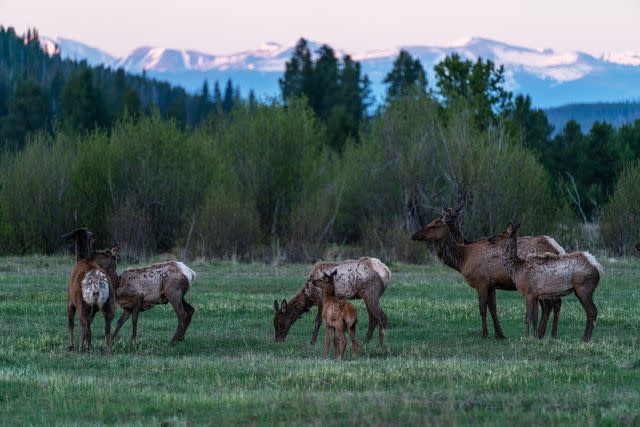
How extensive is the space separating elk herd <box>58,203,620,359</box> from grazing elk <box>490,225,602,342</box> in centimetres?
1

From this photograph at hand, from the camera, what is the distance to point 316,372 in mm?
12523

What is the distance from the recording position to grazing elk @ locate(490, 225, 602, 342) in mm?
16156

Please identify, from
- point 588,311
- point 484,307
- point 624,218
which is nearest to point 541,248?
point 484,307

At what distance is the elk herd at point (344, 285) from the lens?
15.1 m

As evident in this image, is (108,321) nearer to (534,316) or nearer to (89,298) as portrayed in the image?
(89,298)

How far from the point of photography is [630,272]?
3042 cm

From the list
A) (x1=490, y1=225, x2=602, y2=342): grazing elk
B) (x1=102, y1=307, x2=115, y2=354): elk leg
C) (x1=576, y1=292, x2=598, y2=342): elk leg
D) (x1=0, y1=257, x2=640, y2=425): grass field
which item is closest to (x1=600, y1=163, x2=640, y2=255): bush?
(x1=0, y1=257, x2=640, y2=425): grass field

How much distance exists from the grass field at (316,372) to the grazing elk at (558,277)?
56 cm

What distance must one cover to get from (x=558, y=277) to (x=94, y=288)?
6888 mm

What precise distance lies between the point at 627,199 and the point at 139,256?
17.5 metres

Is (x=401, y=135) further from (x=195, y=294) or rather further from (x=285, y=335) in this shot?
(x=285, y=335)

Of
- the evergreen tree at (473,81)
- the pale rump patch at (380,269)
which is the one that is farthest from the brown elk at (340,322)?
the evergreen tree at (473,81)

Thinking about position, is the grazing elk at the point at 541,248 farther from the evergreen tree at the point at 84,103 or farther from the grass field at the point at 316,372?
the evergreen tree at the point at 84,103

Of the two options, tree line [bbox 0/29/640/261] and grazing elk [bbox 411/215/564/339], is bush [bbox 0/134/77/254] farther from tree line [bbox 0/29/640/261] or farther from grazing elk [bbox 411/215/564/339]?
grazing elk [bbox 411/215/564/339]
